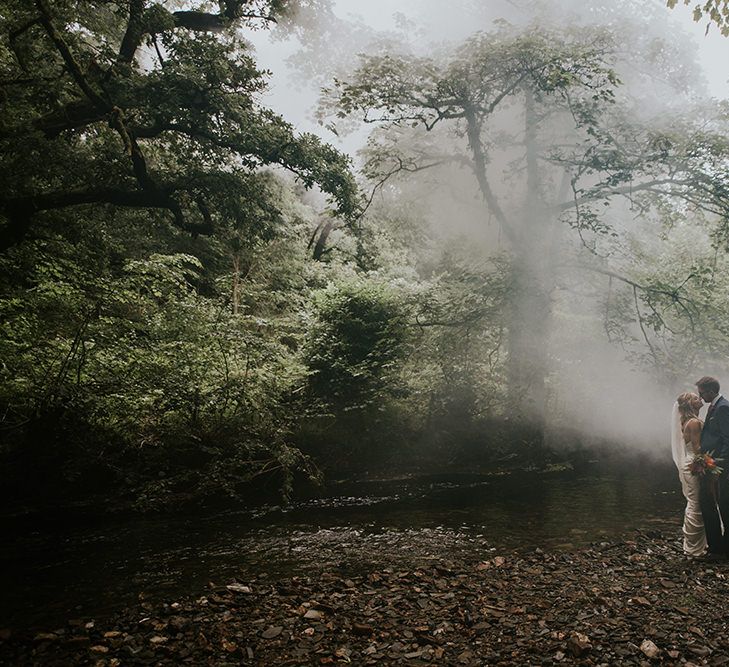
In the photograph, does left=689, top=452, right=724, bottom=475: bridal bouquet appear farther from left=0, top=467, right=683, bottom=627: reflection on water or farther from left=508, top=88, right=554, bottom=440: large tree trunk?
left=508, top=88, right=554, bottom=440: large tree trunk

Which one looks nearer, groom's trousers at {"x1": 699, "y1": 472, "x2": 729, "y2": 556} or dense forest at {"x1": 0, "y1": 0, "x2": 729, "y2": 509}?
groom's trousers at {"x1": 699, "y1": 472, "x2": 729, "y2": 556}

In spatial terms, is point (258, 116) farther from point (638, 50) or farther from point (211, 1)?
point (638, 50)

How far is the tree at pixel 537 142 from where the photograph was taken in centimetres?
1338

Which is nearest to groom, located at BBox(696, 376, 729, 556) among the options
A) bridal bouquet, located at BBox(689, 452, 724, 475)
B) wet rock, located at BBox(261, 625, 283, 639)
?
bridal bouquet, located at BBox(689, 452, 724, 475)

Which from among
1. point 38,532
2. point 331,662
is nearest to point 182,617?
point 331,662

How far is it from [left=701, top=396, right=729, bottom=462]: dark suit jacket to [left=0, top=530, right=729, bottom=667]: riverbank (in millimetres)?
1487

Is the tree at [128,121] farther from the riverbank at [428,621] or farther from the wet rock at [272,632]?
the wet rock at [272,632]

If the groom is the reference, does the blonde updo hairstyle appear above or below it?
above

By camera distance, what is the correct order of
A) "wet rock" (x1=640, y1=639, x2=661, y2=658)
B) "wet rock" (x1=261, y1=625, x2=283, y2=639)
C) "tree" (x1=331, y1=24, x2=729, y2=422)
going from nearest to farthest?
"wet rock" (x1=640, y1=639, x2=661, y2=658) < "wet rock" (x1=261, y1=625, x2=283, y2=639) < "tree" (x1=331, y1=24, x2=729, y2=422)

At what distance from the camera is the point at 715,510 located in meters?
6.35

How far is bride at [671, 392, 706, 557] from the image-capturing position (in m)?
6.41

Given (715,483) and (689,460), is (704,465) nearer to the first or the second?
(689,460)

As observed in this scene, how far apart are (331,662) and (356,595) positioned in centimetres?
130

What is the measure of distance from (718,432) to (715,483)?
738 millimetres
